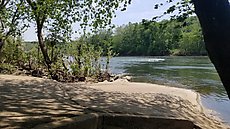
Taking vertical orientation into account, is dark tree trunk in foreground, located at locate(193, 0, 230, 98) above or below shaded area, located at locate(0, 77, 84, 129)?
above

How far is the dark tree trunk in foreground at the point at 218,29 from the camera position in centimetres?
284

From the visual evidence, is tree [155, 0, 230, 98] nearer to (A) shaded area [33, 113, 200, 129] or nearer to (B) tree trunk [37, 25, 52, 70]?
(A) shaded area [33, 113, 200, 129]

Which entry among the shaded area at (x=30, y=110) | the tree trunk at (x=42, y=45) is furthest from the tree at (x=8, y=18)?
the shaded area at (x=30, y=110)

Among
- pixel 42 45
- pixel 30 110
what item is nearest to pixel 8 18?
pixel 42 45

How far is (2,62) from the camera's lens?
16984 millimetres

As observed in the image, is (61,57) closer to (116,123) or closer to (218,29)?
(116,123)

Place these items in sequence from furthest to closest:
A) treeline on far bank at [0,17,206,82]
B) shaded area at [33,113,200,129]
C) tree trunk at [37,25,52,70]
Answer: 1. treeline on far bank at [0,17,206,82]
2. tree trunk at [37,25,52,70]
3. shaded area at [33,113,200,129]

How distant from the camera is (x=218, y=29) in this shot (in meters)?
2.86

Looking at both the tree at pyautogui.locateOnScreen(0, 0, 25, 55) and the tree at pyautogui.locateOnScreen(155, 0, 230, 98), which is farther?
the tree at pyautogui.locateOnScreen(0, 0, 25, 55)

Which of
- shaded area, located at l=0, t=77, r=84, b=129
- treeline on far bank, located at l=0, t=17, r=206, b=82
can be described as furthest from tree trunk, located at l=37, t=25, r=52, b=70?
shaded area, located at l=0, t=77, r=84, b=129

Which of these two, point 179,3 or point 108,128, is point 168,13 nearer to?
point 179,3

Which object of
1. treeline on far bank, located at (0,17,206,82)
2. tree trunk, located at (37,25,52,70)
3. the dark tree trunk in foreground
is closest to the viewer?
the dark tree trunk in foreground

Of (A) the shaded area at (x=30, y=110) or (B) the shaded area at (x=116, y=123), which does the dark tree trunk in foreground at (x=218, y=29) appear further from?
(A) the shaded area at (x=30, y=110)

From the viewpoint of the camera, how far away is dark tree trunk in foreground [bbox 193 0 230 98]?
2844 millimetres
